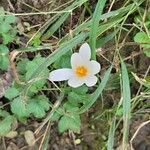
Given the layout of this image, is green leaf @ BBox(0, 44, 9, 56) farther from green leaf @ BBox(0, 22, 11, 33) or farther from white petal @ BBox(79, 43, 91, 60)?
white petal @ BBox(79, 43, 91, 60)

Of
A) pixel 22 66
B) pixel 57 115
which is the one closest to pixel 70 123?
pixel 57 115

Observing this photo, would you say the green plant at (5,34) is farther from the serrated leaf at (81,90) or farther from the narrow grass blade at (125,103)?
the narrow grass blade at (125,103)

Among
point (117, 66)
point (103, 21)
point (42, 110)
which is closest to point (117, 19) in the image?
point (103, 21)

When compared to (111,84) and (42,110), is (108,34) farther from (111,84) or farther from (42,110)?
(42,110)

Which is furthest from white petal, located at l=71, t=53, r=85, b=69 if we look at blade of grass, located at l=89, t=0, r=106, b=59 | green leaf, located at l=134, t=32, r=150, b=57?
green leaf, located at l=134, t=32, r=150, b=57

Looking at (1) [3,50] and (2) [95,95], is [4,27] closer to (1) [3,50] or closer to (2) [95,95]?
(1) [3,50]

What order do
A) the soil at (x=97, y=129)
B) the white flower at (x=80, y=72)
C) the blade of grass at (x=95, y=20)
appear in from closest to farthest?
the blade of grass at (x=95, y=20) < the white flower at (x=80, y=72) < the soil at (x=97, y=129)

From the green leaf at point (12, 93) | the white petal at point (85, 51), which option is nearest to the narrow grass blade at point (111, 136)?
the white petal at point (85, 51)
